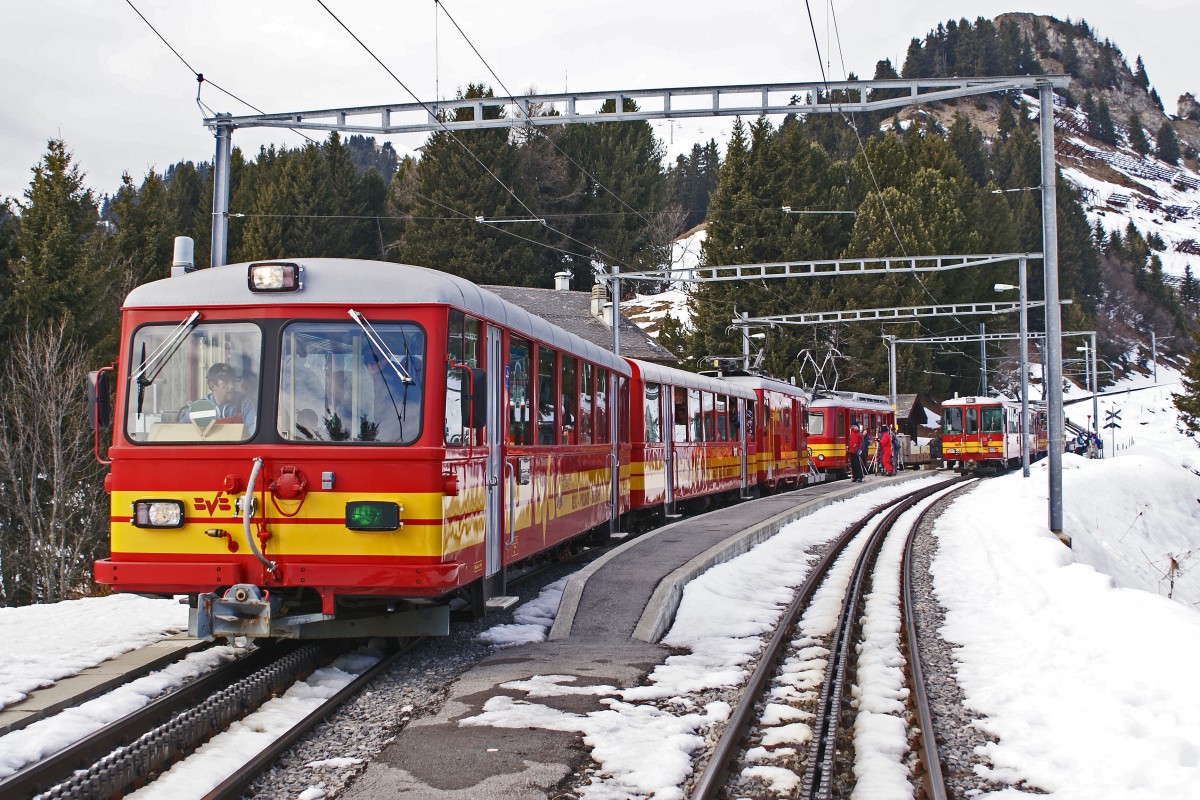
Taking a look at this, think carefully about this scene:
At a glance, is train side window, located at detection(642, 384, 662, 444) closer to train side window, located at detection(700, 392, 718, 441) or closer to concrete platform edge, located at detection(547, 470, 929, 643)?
concrete platform edge, located at detection(547, 470, 929, 643)

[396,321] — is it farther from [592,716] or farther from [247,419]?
[592,716]

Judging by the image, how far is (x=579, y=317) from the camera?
185ft

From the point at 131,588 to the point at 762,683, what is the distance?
4169 millimetres

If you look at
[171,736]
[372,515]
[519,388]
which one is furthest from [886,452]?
[171,736]

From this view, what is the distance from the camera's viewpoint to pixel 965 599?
12703mm

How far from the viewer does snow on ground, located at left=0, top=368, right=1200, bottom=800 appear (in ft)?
19.9

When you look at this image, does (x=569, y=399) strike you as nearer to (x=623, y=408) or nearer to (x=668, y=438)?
(x=623, y=408)

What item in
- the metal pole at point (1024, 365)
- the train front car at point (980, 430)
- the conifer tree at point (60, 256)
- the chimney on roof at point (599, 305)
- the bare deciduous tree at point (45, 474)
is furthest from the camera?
the chimney on roof at point (599, 305)

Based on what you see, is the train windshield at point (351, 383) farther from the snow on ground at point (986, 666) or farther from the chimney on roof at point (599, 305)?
the chimney on roof at point (599, 305)

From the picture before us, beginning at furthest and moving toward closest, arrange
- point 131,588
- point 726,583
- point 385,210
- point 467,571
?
point 385,210
point 726,583
point 467,571
point 131,588

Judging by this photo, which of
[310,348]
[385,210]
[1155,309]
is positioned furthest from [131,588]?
[1155,309]

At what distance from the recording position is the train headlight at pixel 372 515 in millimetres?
7758

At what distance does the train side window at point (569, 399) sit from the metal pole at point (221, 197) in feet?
12.6

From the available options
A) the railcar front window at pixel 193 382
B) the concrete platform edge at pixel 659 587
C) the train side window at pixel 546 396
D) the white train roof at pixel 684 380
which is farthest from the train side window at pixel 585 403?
the railcar front window at pixel 193 382
